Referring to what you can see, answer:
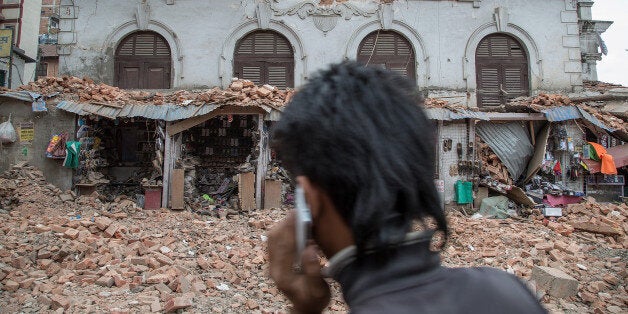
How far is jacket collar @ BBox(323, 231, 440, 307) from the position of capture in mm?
916

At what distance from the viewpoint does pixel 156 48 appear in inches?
511

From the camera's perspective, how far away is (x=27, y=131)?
34.8 ft

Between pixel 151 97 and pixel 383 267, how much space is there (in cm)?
1149

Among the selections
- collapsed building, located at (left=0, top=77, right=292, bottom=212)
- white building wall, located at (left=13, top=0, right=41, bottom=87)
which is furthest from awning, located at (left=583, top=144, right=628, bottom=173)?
white building wall, located at (left=13, top=0, right=41, bottom=87)

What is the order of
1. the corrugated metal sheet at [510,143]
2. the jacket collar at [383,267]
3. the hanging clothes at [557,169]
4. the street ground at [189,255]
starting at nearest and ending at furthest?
1. the jacket collar at [383,267]
2. the street ground at [189,255]
3. the hanging clothes at [557,169]
4. the corrugated metal sheet at [510,143]

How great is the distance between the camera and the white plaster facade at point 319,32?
1279 cm

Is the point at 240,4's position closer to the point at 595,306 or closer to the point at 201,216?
the point at 201,216

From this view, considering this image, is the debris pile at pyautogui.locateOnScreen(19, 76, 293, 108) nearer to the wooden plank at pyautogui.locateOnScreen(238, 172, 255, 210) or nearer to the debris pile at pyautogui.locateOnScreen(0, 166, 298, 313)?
the wooden plank at pyautogui.locateOnScreen(238, 172, 255, 210)

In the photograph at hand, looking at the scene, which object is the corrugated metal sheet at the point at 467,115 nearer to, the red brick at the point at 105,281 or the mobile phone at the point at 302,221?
the red brick at the point at 105,281

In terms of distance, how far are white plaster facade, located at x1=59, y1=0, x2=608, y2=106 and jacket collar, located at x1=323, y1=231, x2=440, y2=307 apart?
12.2 m

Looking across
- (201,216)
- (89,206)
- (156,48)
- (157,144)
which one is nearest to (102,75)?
(156,48)

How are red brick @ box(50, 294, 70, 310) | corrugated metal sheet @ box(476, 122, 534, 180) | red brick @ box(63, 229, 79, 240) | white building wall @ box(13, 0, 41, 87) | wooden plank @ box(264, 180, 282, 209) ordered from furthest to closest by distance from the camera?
white building wall @ box(13, 0, 41, 87) < corrugated metal sheet @ box(476, 122, 534, 180) < wooden plank @ box(264, 180, 282, 209) < red brick @ box(63, 229, 79, 240) < red brick @ box(50, 294, 70, 310)

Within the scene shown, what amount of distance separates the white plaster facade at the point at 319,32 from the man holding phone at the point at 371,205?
39.4ft

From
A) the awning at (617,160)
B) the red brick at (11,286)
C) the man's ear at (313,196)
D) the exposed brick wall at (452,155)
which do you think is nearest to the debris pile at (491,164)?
the exposed brick wall at (452,155)
